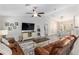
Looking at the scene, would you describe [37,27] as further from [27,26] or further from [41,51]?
[41,51]

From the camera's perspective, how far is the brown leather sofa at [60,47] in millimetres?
2572

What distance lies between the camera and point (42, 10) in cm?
256

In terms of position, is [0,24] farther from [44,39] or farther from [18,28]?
[44,39]

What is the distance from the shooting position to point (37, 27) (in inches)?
101

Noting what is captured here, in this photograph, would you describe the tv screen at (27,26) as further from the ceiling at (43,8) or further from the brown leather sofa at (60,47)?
the brown leather sofa at (60,47)

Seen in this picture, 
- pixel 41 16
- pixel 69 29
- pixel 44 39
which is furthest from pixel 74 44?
pixel 41 16

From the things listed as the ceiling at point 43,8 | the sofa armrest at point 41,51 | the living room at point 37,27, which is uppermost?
the ceiling at point 43,8

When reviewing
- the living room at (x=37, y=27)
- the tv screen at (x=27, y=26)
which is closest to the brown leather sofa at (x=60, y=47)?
the living room at (x=37, y=27)

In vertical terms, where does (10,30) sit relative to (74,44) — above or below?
above

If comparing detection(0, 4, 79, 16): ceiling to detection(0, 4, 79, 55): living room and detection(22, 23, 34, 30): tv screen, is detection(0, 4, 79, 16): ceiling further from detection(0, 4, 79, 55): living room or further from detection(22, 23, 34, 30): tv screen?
detection(22, 23, 34, 30): tv screen

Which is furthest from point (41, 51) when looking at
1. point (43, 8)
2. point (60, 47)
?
point (43, 8)

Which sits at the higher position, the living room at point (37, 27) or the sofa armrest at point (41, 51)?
the living room at point (37, 27)
